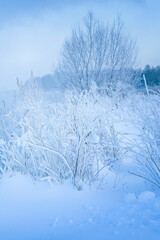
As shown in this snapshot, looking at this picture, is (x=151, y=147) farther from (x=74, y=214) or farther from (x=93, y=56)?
(x=93, y=56)

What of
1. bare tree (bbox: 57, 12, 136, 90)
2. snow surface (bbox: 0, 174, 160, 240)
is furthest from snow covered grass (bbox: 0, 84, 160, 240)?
bare tree (bbox: 57, 12, 136, 90)

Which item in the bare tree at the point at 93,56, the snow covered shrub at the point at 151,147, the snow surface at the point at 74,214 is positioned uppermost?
the bare tree at the point at 93,56

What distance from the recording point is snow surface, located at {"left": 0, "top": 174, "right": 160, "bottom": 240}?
1.64 meters

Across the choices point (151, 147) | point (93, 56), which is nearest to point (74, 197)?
point (151, 147)

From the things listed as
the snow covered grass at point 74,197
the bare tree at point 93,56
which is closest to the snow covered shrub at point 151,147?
the snow covered grass at point 74,197

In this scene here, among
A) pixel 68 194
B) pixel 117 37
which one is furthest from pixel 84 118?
pixel 117 37

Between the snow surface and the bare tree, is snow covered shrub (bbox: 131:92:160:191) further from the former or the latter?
the bare tree

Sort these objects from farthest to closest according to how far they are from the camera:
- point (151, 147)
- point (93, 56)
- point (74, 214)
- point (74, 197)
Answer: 1. point (93, 56)
2. point (151, 147)
3. point (74, 197)
4. point (74, 214)

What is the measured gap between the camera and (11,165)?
10.5ft

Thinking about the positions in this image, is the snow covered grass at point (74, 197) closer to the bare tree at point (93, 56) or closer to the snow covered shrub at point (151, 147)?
the snow covered shrub at point (151, 147)

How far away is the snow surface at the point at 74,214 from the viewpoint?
1.64m

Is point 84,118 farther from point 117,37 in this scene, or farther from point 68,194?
point 117,37

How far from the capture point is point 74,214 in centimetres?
191

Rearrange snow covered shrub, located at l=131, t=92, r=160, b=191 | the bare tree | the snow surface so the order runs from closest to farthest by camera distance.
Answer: the snow surface
snow covered shrub, located at l=131, t=92, r=160, b=191
the bare tree
